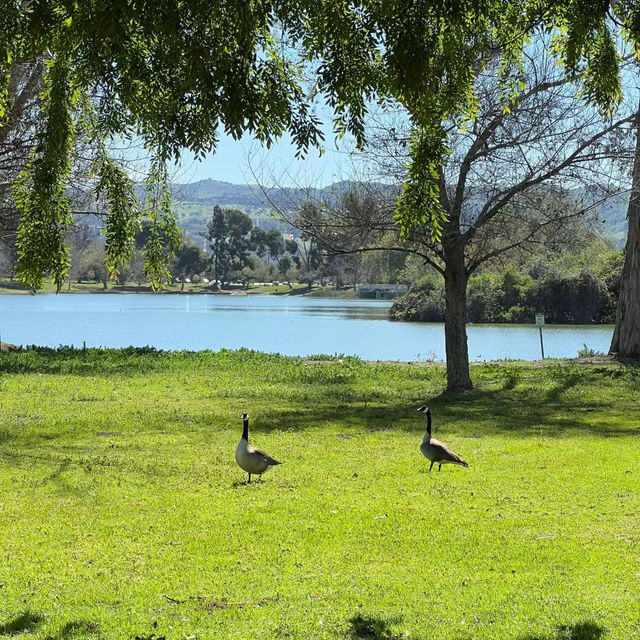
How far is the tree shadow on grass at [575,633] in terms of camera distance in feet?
17.9

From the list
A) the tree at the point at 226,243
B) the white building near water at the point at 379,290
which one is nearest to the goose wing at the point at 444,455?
the white building near water at the point at 379,290

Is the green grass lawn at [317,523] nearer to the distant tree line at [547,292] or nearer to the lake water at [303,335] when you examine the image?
the lake water at [303,335]

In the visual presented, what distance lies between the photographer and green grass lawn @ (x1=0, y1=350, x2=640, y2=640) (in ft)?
19.6

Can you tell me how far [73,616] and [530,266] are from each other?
48874 millimetres

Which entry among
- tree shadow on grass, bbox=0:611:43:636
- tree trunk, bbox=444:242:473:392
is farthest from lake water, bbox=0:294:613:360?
tree shadow on grass, bbox=0:611:43:636

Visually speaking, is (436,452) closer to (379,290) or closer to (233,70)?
(233,70)

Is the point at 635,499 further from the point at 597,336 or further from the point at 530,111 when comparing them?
the point at 597,336

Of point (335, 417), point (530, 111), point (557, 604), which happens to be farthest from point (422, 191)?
point (530, 111)

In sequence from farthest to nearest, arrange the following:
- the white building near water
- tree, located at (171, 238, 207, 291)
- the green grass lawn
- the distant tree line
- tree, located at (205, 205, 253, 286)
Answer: tree, located at (205, 205, 253, 286), tree, located at (171, 238, 207, 291), the white building near water, the distant tree line, the green grass lawn

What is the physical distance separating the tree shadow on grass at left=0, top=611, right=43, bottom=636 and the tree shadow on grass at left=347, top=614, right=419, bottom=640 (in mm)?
2159

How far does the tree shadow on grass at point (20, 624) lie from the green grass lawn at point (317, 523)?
2 cm

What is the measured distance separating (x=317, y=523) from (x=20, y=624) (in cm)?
341

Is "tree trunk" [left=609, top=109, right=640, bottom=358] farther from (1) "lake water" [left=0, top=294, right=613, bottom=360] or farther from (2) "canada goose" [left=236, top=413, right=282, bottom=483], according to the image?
(2) "canada goose" [left=236, top=413, right=282, bottom=483]

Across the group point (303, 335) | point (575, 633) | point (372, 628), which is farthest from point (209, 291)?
point (575, 633)
